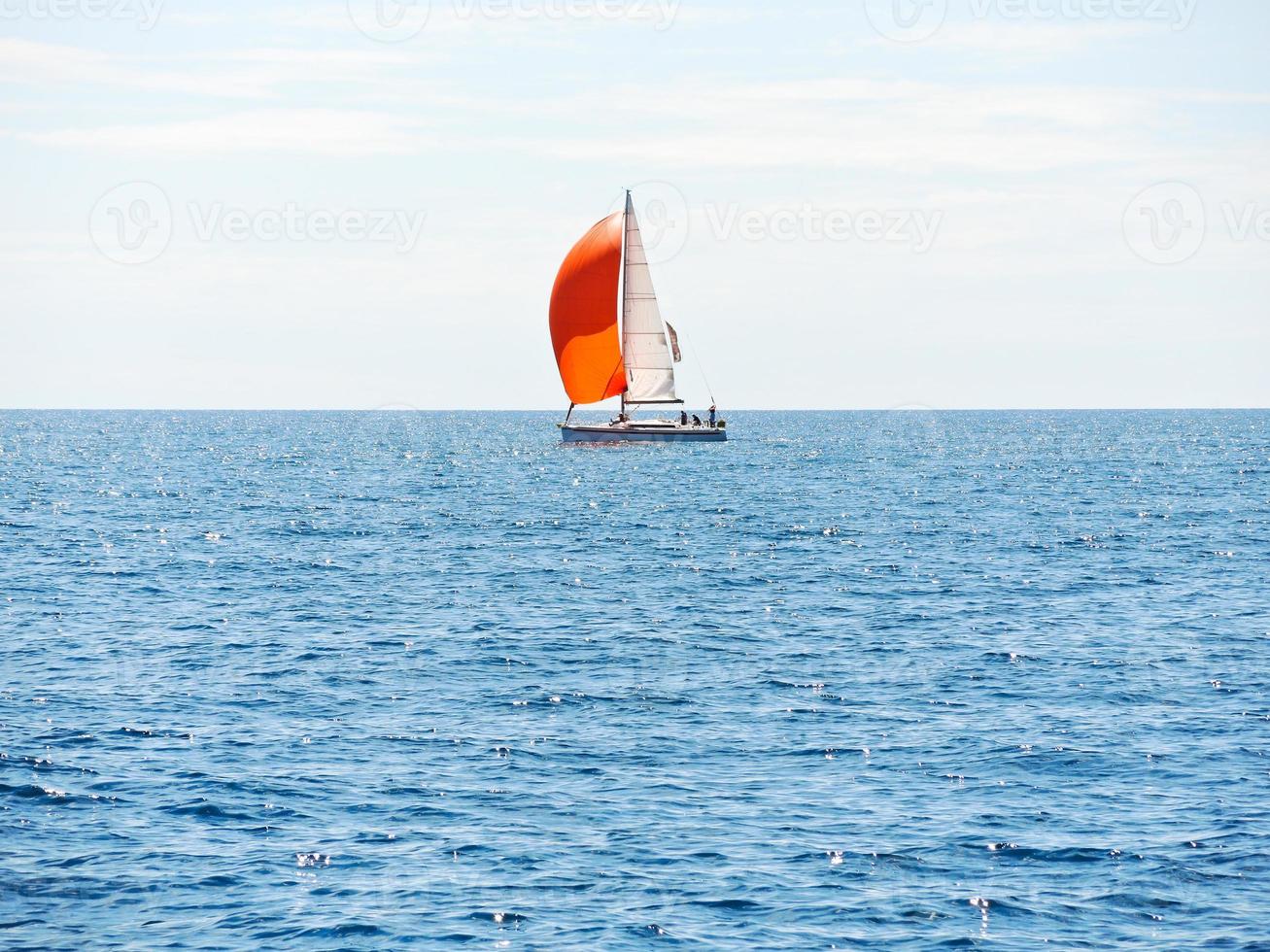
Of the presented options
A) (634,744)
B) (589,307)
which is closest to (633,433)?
(589,307)

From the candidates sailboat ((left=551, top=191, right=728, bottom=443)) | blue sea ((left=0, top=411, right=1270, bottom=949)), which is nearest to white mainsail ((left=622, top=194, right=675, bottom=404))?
sailboat ((left=551, top=191, right=728, bottom=443))

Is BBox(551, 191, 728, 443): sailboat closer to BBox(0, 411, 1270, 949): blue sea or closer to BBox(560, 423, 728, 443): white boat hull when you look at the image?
BBox(560, 423, 728, 443): white boat hull

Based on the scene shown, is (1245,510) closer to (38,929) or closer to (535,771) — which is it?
(535,771)

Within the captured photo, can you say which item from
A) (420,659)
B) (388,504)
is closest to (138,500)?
(388,504)

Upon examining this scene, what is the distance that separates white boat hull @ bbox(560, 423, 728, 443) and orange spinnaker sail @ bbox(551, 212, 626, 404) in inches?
187

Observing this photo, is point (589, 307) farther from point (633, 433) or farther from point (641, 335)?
point (633, 433)

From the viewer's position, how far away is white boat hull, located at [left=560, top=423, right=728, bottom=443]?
350ft

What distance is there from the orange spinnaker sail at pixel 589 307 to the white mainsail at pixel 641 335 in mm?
1009

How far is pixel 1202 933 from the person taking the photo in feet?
49.1

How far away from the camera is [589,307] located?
10256 cm

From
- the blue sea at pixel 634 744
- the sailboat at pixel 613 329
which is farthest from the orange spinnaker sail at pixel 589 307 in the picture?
the blue sea at pixel 634 744

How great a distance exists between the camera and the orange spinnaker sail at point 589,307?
102 metres

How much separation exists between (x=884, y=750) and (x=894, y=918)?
687cm

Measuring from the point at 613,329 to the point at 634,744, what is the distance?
82934mm
